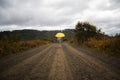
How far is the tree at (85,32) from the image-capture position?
3338 centimetres

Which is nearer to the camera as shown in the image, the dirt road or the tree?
the dirt road

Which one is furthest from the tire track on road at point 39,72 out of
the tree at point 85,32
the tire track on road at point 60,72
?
the tree at point 85,32

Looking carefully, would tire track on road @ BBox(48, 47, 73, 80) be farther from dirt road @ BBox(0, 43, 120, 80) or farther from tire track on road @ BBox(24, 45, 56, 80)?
tire track on road @ BBox(24, 45, 56, 80)

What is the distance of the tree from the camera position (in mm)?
33375

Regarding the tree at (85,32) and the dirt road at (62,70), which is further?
the tree at (85,32)

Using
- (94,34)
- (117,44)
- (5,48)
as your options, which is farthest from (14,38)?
(117,44)

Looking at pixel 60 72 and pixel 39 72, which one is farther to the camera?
pixel 39 72

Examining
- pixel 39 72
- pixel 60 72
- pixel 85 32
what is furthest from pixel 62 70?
pixel 85 32

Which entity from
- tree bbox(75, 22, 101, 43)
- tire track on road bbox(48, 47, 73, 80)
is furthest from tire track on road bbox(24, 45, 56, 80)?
tree bbox(75, 22, 101, 43)

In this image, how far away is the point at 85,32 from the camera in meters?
33.9

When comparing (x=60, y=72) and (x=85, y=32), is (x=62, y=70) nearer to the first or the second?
(x=60, y=72)

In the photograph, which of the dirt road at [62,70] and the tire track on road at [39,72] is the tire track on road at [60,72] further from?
the tire track on road at [39,72]

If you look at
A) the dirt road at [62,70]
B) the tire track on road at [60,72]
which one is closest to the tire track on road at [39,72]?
the dirt road at [62,70]

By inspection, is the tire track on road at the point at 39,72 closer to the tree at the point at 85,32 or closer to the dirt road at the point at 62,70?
the dirt road at the point at 62,70
